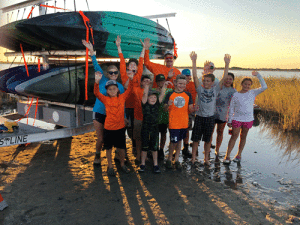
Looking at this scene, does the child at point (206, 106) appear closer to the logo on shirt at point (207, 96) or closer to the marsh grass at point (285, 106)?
the logo on shirt at point (207, 96)

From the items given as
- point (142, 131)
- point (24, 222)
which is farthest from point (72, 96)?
point (24, 222)

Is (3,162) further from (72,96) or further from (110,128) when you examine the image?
(110,128)

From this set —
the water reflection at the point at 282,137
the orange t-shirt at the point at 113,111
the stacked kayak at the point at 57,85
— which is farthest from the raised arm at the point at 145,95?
the water reflection at the point at 282,137

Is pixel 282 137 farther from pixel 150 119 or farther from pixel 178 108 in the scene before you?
pixel 150 119

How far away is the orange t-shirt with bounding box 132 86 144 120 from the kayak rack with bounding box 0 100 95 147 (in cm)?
96

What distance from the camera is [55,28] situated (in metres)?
3.89

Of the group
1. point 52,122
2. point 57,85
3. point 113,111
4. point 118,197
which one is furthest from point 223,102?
point 52,122

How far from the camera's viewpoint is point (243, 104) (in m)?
3.66

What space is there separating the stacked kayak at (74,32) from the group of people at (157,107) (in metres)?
0.97

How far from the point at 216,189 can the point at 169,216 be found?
95cm

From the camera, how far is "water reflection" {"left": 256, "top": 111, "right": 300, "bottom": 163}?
13.9 feet

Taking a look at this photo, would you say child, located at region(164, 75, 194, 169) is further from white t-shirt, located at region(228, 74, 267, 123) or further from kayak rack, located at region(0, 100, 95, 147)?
kayak rack, located at region(0, 100, 95, 147)

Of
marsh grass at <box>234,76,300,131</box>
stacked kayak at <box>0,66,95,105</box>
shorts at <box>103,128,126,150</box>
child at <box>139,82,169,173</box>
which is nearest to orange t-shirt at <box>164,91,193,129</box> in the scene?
child at <box>139,82,169,173</box>

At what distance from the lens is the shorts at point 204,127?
3.60 metres
